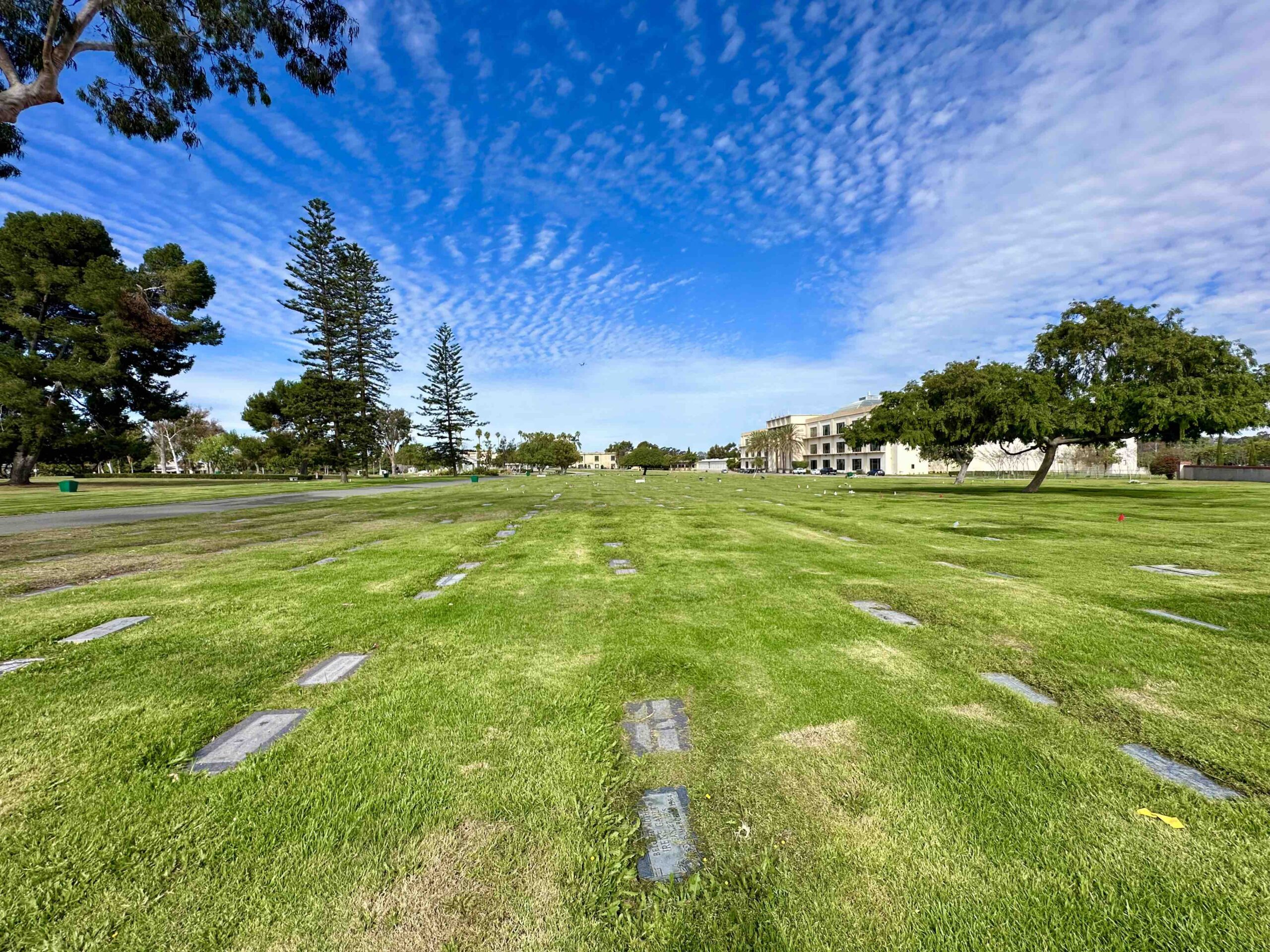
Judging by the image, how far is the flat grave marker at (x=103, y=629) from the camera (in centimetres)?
345

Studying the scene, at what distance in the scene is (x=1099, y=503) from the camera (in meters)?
15.9

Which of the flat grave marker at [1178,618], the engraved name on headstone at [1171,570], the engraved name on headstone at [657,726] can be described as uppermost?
the engraved name on headstone at [657,726]

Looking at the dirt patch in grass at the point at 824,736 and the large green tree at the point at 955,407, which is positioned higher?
the large green tree at the point at 955,407

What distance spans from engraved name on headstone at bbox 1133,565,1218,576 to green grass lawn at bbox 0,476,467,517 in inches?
934

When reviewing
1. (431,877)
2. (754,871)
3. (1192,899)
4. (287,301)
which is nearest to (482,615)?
(431,877)

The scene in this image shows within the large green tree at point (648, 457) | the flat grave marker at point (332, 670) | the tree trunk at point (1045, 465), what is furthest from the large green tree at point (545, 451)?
the flat grave marker at point (332, 670)

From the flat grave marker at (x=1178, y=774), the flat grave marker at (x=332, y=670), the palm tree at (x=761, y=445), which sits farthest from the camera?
the palm tree at (x=761, y=445)

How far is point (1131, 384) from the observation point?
1722 cm

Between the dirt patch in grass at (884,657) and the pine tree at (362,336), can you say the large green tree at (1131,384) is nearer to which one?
the dirt patch in grass at (884,657)

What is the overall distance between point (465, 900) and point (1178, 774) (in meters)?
3.02

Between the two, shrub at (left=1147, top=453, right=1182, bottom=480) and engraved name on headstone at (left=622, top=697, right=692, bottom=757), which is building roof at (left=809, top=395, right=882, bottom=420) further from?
engraved name on headstone at (left=622, top=697, right=692, bottom=757)

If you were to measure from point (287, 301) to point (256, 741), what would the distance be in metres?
42.4

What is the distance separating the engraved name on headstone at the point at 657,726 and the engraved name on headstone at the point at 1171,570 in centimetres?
711

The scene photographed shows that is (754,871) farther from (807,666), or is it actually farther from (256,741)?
(256,741)
